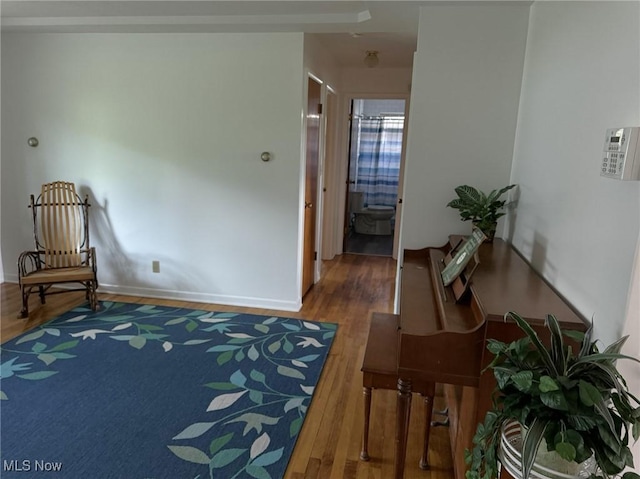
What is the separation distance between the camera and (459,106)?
9.22 ft

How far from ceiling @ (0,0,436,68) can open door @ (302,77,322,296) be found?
708mm

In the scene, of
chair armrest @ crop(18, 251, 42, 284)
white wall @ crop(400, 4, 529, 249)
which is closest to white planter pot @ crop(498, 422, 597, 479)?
white wall @ crop(400, 4, 529, 249)

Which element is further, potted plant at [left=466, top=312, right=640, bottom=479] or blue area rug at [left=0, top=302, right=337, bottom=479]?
blue area rug at [left=0, top=302, right=337, bottom=479]

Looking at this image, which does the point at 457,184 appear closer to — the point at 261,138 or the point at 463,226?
the point at 463,226

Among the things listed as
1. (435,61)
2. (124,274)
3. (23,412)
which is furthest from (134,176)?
(435,61)

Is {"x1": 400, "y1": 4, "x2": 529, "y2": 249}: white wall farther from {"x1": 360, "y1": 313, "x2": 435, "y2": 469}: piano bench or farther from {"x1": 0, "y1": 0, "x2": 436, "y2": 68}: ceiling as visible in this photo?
{"x1": 360, "y1": 313, "x2": 435, "y2": 469}: piano bench

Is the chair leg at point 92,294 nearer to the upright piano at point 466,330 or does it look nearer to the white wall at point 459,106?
the white wall at point 459,106

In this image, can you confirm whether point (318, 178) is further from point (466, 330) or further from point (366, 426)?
point (466, 330)

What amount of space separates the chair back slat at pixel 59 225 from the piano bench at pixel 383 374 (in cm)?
299

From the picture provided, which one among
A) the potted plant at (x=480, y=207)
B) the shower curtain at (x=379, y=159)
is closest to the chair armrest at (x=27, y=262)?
the potted plant at (x=480, y=207)

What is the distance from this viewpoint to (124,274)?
13.5 ft

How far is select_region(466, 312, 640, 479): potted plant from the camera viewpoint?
0.91 meters

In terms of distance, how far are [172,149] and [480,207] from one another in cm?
265

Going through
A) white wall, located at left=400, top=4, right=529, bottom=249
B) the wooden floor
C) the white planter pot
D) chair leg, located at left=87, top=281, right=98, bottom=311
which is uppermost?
white wall, located at left=400, top=4, right=529, bottom=249
